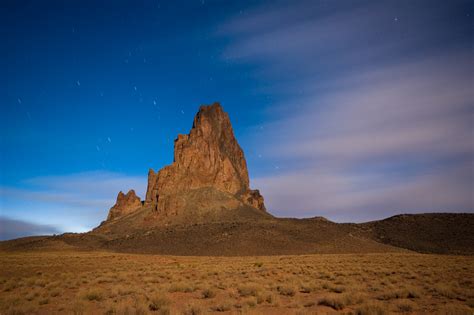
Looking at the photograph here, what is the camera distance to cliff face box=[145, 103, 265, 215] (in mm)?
133700

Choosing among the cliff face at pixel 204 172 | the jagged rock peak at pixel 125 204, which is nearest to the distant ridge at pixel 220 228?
the cliff face at pixel 204 172

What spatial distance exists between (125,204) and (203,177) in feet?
200

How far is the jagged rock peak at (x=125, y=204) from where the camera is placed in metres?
178

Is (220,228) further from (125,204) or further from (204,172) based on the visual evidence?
(125,204)

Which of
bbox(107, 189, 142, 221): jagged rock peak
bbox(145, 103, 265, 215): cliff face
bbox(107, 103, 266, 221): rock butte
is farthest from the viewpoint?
bbox(107, 189, 142, 221): jagged rock peak

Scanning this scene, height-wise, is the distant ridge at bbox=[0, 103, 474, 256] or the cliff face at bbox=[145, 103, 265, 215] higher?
the cliff face at bbox=[145, 103, 265, 215]

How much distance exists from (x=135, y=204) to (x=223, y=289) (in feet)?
571

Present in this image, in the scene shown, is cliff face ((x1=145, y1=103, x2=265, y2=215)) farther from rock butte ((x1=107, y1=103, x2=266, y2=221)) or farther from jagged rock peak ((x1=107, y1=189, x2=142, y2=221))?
jagged rock peak ((x1=107, y1=189, x2=142, y2=221))

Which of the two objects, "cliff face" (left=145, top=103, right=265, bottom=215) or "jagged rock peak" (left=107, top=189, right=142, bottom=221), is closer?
"cliff face" (left=145, top=103, right=265, bottom=215)

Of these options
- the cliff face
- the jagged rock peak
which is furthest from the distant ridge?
the jagged rock peak

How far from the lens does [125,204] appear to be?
18262 centimetres

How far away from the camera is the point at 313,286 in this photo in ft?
60.6

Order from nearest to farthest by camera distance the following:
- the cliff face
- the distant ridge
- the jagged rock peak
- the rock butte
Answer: the distant ridge < the rock butte < the cliff face < the jagged rock peak

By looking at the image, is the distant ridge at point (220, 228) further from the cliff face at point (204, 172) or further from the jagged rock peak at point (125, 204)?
the jagged rock peak at point (125, 204)
